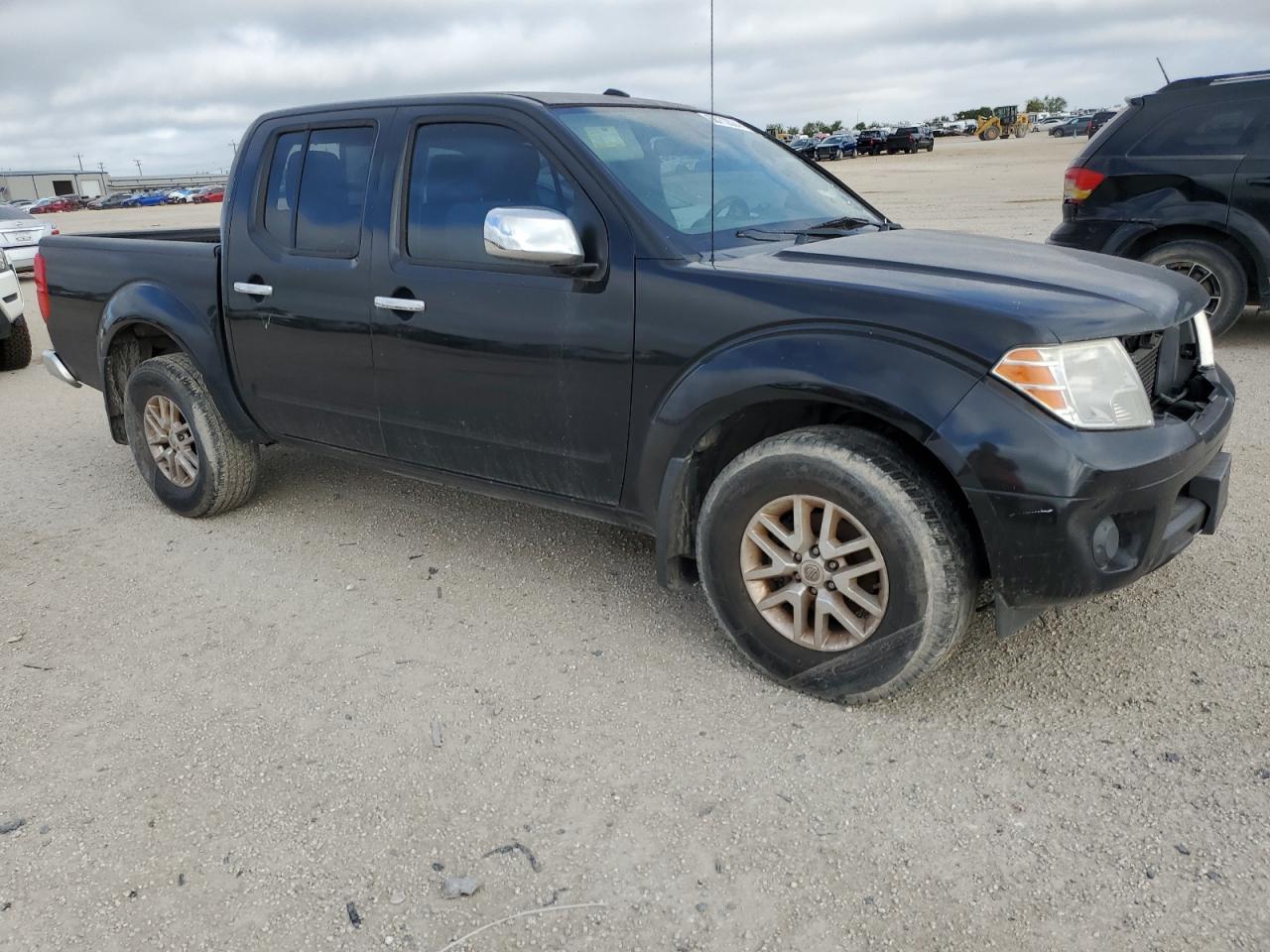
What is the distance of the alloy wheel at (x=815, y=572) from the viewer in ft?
9.66

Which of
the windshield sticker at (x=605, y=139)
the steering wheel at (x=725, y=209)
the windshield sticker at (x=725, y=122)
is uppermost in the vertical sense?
the windshield sticker at (x=725, y=122)

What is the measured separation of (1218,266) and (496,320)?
19.5 feet

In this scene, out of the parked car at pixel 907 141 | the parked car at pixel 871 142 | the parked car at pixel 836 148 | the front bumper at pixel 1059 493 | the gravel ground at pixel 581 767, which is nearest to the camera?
the gravel ground at pixel 581 767

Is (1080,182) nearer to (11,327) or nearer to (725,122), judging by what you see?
(725,122)

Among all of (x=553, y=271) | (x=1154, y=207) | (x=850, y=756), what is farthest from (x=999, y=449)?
(x=1154, y=207)

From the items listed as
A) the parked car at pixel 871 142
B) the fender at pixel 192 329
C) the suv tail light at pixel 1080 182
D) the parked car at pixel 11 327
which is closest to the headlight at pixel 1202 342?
the fender at pixel 192 329

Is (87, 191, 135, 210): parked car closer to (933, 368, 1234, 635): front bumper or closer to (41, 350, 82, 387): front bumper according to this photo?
(41, 350, 82, 387): front bumper

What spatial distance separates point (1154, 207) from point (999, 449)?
5.70m

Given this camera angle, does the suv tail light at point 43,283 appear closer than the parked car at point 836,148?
Yes

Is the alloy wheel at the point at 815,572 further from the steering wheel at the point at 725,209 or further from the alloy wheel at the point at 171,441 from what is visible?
the alloy wheel at the point at 171,441

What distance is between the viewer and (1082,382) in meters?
2.66

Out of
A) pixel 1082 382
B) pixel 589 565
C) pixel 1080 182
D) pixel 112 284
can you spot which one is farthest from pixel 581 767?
pixel 1080 182

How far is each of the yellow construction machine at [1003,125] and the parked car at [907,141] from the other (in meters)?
13.4

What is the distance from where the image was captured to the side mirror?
311 cm
